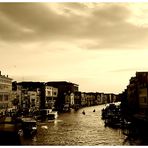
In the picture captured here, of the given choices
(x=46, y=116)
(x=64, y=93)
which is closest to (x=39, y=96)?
(x=46, y=116)

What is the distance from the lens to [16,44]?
13828mm

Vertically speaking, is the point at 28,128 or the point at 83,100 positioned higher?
the point at 83,100

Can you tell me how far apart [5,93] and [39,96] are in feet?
63.1

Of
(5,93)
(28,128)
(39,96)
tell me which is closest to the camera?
(28,128)

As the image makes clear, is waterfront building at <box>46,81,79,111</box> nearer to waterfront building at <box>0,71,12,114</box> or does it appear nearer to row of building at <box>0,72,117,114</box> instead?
row of building at <box>0,72,117,114</box>

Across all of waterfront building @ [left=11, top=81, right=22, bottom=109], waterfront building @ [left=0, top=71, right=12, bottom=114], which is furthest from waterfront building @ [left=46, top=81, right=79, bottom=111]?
waterfront building @ [left=0, top=71, right=12, bottom=114]

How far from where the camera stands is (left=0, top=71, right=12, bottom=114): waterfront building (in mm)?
36050

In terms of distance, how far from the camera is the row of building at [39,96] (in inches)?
1506

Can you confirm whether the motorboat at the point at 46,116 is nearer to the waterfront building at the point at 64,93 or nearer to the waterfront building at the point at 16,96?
the waterfront building at the point at 16,96

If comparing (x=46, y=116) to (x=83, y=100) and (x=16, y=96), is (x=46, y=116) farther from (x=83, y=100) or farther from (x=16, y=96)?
(x=83, y=100)

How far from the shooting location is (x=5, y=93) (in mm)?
37906

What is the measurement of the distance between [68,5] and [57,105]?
57.5m

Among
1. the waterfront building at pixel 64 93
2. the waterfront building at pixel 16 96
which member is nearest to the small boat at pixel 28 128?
the waterfront building at pixel 16 96

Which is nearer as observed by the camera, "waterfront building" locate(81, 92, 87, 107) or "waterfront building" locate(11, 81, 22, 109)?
"waterfront building" locate(11, 81, 22, 109)
